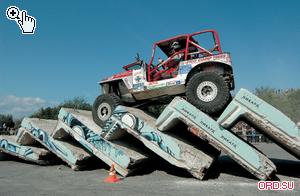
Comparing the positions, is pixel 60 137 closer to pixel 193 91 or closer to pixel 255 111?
pixel 193 91

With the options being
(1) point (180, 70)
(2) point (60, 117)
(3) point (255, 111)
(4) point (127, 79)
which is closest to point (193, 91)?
(1) point (180, 70)

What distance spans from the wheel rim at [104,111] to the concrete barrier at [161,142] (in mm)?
908

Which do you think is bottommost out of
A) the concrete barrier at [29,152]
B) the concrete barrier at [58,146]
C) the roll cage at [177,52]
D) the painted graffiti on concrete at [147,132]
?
the concrete barrier at [29,152]

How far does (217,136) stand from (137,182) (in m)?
1.95

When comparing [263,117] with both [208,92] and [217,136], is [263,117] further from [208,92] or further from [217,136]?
[208,92]

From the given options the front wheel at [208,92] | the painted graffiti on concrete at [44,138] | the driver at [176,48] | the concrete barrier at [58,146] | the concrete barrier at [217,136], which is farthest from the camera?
the driver at [176,48]

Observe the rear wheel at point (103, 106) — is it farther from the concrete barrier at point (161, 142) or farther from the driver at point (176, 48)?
the driver at point (176, 48)

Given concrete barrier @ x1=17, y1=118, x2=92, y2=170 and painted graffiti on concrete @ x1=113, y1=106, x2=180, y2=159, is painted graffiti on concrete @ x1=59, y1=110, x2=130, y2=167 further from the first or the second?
painted graffiti on concrete @ x1=113, y1=106, x2=180, y2=159

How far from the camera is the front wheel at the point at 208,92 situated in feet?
20.6

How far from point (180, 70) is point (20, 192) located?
4419 millimetres

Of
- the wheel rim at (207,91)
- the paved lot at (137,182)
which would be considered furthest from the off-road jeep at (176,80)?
the paved lot at (137,182)

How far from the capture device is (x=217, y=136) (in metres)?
5.82

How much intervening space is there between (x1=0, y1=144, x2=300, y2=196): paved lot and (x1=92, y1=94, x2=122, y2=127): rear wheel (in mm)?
1378

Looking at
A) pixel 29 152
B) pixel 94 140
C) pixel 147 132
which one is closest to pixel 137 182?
pixel 147 132
